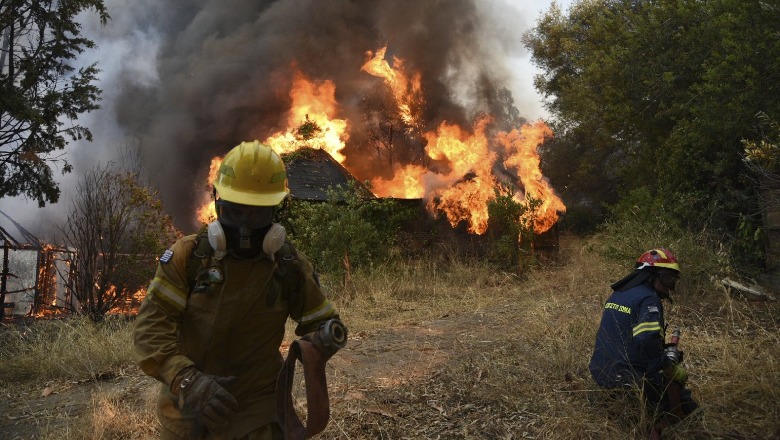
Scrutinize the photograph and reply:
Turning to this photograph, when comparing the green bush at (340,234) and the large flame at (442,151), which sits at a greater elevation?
the large flame at (442,151)

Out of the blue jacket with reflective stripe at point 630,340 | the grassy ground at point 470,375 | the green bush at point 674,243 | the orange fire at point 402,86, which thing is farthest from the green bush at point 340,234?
the orange fire at point 402,86

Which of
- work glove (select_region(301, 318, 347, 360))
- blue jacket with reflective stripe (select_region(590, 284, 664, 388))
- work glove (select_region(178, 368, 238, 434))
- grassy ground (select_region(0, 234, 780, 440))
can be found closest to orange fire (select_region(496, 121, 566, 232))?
grassy ground (select_region(0, 234, 780, 440))

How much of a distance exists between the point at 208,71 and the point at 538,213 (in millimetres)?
14058

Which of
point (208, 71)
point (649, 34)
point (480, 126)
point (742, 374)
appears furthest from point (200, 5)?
point (742, 374)

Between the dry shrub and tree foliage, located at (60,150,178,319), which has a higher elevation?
tree foliage, located at (60,150,178,319)

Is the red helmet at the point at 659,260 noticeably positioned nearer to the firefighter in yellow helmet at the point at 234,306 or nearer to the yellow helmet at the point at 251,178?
the firefighter in yellow helmet at the point at 234,306

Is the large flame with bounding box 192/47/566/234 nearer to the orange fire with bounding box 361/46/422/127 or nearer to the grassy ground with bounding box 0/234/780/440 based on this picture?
the orange fire with bounding box 361/46/422/127

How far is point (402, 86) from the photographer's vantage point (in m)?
20.9

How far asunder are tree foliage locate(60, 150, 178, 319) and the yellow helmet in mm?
8017

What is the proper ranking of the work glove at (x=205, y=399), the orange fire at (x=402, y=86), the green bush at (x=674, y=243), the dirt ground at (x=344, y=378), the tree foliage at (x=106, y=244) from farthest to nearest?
the orange fire at (x=402, y=86), the tree foliage at (x=106, y=244), the green bush at (x=674, y=243), the dirt ground at (x=344, y=378), the work glove at (x=205, y=399)

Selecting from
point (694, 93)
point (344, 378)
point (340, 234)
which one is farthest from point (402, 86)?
point (344, 378)

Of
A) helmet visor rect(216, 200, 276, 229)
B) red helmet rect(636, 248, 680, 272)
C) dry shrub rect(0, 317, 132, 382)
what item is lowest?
dry shrub rect(0, 317, 132, 382)

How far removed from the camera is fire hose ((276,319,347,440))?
7.91 ft

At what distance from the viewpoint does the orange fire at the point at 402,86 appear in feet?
68.4
